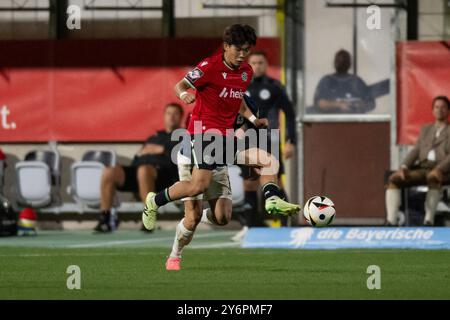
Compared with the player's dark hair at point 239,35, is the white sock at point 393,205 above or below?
below

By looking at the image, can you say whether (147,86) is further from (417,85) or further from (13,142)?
(417,85)

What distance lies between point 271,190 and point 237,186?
7.66 metres

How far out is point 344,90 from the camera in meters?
20.8

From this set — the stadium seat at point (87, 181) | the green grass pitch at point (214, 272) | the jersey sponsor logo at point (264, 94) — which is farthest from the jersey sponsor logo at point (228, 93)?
the stadium seat at point (87, 181)

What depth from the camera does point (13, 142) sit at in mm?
21312

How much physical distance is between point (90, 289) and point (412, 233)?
20.2ft

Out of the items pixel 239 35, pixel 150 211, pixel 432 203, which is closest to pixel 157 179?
pixel 432 203

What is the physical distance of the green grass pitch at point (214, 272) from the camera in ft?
32.2

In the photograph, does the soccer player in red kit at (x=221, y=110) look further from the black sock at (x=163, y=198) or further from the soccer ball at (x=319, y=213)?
the soccer ball at (x=319, y=213)

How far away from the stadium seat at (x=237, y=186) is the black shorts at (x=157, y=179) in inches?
37.9

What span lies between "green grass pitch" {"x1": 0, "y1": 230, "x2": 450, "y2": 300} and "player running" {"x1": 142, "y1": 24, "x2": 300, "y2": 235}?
75 cm

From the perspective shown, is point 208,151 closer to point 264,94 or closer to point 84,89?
point 264,94

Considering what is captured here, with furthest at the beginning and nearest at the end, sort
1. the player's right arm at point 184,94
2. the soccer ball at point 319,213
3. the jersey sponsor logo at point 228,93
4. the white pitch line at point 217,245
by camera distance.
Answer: the white pitch line at point 217,245 → the soccer ball at point 319,213 → the jersey sponsor logo at point 228,93 → the player's right arm at point 184,94
